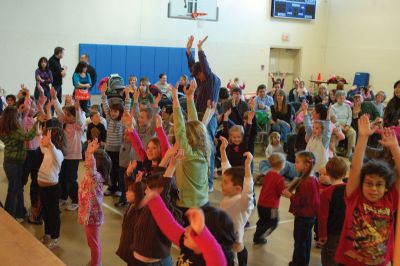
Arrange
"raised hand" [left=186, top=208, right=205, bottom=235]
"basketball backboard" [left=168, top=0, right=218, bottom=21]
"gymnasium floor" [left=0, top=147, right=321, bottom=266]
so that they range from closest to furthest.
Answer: "raised hand" [left=186, top=208, right=205, bottom=235] < "gymnasium floor" [left=0, top=147, right=321, bottom=266] < "basketball backboard" [left=168, top=0, right=218, bottom=21]

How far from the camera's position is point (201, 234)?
225 centimetres

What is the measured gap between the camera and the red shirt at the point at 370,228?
314 centimetres

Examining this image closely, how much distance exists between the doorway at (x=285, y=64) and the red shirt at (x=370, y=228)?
52.6 ft

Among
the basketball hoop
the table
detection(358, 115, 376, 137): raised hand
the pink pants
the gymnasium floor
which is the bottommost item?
Result: the gymnasium floor

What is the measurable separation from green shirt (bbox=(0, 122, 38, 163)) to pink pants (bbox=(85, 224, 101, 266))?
1.59 metres

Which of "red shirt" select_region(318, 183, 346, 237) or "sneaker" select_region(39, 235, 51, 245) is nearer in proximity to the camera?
"red shirt" select_region(318, 183, 346, 237)

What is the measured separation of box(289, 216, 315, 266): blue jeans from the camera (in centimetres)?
459

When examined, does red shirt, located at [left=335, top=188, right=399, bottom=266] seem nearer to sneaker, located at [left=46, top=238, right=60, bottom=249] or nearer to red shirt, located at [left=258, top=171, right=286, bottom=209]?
red shirt, located at [left=258, top=171, right=286, bottom=209]

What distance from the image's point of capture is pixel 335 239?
4.06 metres

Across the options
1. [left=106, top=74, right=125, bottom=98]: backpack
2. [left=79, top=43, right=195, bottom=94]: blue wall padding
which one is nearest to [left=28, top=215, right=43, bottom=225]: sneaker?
[left=106, top=74, right=125, bottom=98]: backpack

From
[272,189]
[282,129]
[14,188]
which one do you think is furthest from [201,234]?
[282,129]

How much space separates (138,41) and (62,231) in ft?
35.6

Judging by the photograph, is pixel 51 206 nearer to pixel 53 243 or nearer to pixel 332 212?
pixel 53 243

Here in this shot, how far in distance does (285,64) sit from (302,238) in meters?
15.5
